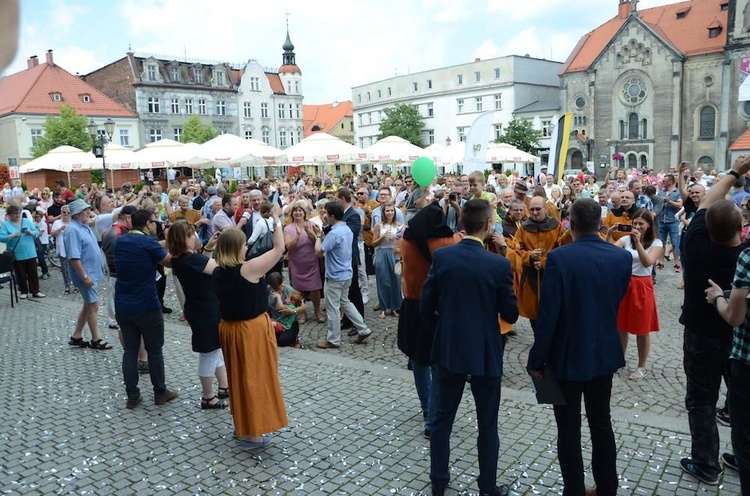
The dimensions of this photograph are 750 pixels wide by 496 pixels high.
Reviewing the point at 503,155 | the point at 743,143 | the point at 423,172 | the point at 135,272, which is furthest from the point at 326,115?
the point at 135,272

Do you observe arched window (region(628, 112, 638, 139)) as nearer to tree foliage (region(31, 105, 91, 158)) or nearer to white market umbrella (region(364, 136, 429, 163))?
white market umbrella (region(364, 136, 429, 163))

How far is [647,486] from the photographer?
423 centimetres

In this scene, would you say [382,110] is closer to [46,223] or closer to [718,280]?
[46,223]

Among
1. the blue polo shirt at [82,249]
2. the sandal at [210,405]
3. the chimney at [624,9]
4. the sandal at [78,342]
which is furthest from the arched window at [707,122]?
the sandal at [210,405]

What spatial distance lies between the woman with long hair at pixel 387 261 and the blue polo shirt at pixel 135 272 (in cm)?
374

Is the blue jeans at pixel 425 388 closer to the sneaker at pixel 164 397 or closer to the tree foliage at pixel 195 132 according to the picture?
the sneaker at pixel 164 397

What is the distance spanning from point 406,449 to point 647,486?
6.16ft

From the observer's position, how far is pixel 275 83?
72312mm

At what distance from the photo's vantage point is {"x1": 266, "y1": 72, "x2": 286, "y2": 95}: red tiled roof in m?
71.6

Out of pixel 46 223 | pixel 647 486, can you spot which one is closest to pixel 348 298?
pixel 647 486

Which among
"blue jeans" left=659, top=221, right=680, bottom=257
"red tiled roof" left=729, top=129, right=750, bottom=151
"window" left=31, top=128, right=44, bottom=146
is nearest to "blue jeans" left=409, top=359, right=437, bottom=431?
"blue jeans" left=659, top=221, right=680, bottom=257

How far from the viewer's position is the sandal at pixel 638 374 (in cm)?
649

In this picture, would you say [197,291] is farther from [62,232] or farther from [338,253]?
[62,232]

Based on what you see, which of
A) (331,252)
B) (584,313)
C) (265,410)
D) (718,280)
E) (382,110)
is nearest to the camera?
(584,313)
